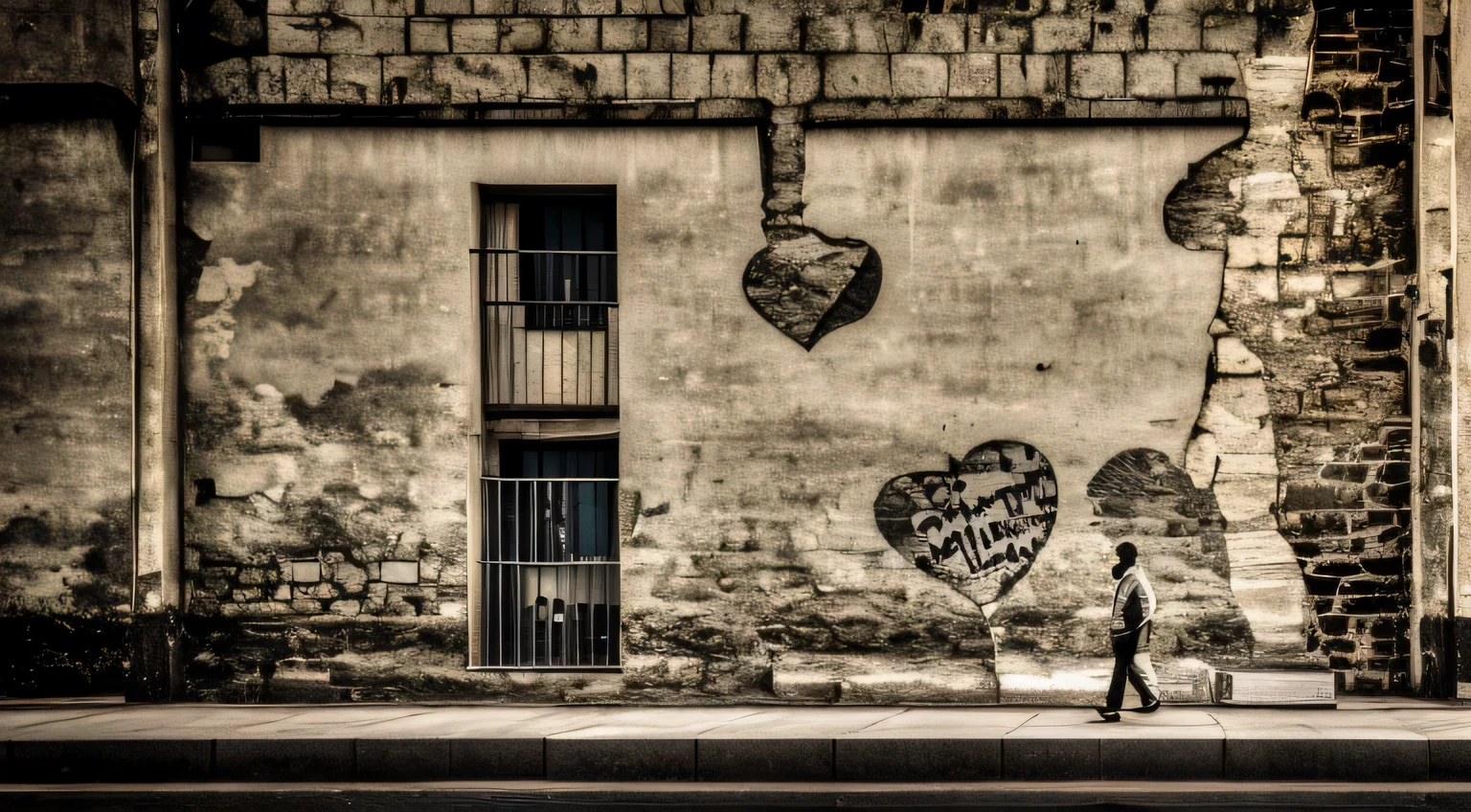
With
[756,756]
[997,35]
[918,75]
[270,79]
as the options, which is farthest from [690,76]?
[756,756]

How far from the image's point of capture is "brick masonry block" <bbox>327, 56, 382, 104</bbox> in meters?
8.32

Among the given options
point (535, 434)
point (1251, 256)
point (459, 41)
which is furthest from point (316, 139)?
point (1251, 256)

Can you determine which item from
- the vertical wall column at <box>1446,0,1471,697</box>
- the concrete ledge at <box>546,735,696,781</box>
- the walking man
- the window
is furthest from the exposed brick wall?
the concrete ledge at <box>546,735,696,781</box>

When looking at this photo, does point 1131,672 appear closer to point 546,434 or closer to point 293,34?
point 546,434

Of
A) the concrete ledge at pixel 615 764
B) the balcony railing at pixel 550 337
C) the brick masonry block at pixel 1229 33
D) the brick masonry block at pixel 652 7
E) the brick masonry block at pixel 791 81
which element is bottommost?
the concrete ledge at pixel 615 764

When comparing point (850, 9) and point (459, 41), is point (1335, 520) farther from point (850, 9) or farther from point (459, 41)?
point (459, 41)

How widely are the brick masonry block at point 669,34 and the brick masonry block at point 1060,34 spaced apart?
2.42 metres

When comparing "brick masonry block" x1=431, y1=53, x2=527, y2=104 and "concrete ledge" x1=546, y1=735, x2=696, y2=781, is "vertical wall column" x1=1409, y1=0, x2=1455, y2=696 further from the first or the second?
"brick masonry block" x1=431, y1=53, x2=527, y2=104

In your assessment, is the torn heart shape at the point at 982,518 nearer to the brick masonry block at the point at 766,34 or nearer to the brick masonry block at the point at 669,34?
the brick masonry block at the point at 766,34

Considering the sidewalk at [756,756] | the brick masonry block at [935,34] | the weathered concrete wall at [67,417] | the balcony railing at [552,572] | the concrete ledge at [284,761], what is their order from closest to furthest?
the sidewalk at [756,756], the concrete ledge at [284,761], the weathered concrete wall at [67,417], the brick masonry block at [935,34], the balcony railing at [552,572]

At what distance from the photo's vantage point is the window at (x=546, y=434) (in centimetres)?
855

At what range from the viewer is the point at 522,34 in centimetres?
834

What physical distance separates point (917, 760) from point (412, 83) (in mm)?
5629

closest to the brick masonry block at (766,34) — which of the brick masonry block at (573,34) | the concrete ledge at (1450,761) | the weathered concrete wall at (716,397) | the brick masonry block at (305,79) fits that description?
the weathered concrete wall at (716,397)
